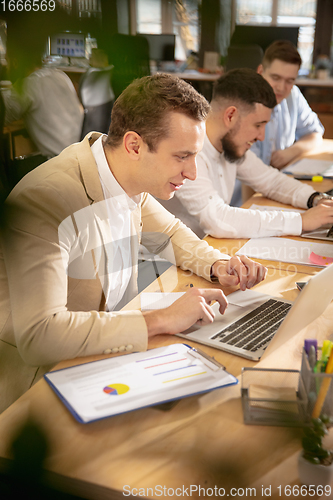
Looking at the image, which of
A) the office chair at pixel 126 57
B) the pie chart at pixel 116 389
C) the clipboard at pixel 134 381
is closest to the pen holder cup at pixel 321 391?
the clipboard at pixel 134 381

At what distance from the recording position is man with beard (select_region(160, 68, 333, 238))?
1.58 m

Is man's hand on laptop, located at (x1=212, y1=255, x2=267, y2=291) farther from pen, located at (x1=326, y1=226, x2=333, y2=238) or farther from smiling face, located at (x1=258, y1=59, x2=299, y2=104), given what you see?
smiling face, located at (x1=258, y1=59, x2=299, y2=104)

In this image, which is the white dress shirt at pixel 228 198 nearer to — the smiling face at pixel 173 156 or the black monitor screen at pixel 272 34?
the smiling face at pixel 173 156

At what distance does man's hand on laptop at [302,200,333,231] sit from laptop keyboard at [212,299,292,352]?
0.59 meters

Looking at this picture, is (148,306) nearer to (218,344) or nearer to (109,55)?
(218,344)

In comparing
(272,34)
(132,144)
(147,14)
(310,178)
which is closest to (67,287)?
(132,144)


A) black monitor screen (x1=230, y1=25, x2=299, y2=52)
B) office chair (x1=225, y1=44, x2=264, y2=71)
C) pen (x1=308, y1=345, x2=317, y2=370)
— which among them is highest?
black monitor screen (x1=230, y1=25, x2=299, y2=52)

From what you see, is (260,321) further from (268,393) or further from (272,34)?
(272,34)

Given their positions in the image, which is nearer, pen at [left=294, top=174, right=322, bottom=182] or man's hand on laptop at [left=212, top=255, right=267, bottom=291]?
man's hand on laptop at [left=212, top=255, right=267, bottom=291]

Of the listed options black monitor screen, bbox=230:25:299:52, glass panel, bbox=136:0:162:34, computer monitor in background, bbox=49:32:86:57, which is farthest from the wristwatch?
black monitor screen, bbox=230:25:299:52

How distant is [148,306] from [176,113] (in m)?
0.48

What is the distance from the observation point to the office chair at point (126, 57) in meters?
0.27

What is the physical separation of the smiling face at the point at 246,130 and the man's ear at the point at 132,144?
812 mm

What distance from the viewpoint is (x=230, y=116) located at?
1795 millimetres
